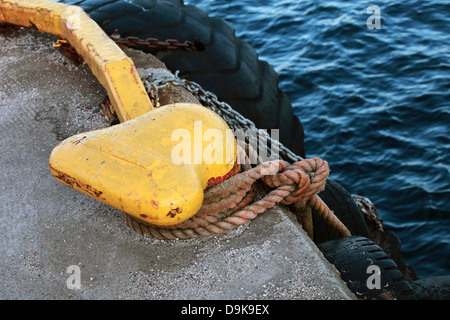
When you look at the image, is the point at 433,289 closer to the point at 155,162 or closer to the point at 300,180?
the point at 300,180

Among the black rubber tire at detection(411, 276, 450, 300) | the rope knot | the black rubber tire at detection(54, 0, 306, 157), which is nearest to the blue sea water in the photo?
the black rubber tire at detection(54, 0, 306, 157)

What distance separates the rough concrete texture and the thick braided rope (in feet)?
0.14

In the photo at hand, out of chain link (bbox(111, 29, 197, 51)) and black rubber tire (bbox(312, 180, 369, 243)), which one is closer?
black rubber tire (bbox(312, 180, 369, 243))

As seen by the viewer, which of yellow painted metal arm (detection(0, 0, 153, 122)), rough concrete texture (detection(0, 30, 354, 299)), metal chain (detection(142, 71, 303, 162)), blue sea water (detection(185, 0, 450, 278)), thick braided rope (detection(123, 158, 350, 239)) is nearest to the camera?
rough concrete texture (detection(0, 30, 354, 299))

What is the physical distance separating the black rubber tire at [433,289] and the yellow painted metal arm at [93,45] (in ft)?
4.96

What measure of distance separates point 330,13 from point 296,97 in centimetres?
203

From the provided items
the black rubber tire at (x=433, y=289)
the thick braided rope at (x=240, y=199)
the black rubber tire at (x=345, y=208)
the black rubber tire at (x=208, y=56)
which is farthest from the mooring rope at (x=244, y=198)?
the black rubber tire at (x=208, y=56)

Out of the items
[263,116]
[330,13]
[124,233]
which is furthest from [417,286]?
[330,13]

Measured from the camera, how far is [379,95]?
591 centimetres

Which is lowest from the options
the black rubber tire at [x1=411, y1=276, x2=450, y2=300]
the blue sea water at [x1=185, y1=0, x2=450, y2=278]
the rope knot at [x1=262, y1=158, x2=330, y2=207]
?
the blue sea water at [x1=185, y1=0, x2=450, y2=278]

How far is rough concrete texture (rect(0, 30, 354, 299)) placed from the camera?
2.06 meters

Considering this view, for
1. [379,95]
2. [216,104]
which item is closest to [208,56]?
[216,104]

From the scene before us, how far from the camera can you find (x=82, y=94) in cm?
321

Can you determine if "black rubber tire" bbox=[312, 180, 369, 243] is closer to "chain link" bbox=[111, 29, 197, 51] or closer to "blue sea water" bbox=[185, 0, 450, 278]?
"blue sea water" bbox=[185, 0, 450, 278]
